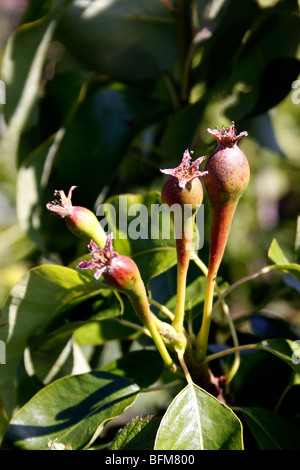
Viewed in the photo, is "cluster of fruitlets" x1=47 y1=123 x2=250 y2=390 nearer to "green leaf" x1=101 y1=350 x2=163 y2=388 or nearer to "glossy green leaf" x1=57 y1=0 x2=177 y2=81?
"green leaf" x1=101 y1=350 x2=163 y2=388

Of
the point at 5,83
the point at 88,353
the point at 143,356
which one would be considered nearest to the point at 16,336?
the point at 143,356

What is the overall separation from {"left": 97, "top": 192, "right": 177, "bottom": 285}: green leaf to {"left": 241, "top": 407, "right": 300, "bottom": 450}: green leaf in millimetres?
233

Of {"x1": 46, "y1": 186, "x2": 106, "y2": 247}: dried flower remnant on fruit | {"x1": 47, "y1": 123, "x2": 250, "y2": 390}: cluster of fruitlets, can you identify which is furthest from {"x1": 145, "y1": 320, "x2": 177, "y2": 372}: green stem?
{"x1": 46, "y1": 186, "x2": 106, "y2": 247}: dried flower remnant on fruit

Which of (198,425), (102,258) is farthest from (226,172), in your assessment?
(198,425)

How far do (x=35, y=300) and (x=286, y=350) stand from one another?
0.32 meters

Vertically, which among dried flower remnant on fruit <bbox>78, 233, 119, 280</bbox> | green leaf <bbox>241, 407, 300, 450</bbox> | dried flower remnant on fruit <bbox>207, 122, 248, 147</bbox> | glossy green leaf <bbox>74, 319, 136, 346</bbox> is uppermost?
dried flower remnant on fruit <bbox>207, 122, 248, 147</bbox>

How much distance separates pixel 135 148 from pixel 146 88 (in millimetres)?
138

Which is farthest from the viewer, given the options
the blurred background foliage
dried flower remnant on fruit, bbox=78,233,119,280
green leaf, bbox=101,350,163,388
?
the blurred background foliage

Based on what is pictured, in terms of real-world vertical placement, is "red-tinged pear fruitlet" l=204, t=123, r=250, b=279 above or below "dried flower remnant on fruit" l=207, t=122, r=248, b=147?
below

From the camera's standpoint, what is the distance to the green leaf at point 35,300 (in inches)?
24.8

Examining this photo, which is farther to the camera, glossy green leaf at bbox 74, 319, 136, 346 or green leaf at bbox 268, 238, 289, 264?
glossy green leaf at bbox 74, 319, 136, 346

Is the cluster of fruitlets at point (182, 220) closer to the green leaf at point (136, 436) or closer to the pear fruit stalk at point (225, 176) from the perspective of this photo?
the pear fruit stalk at point (225, 176)

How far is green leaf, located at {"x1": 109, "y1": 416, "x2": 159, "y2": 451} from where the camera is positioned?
0.61 m

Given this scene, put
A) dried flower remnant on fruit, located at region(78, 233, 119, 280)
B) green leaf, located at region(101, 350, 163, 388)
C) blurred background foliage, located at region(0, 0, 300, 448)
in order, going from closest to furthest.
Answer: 1. dried flower remnant on fruit, located at region(78, 233, 119, 280)
2. green leaf, located at region(101, 350, 163, 388)
3. blurred background foliage, located at region(0, 0, 300, 448)
